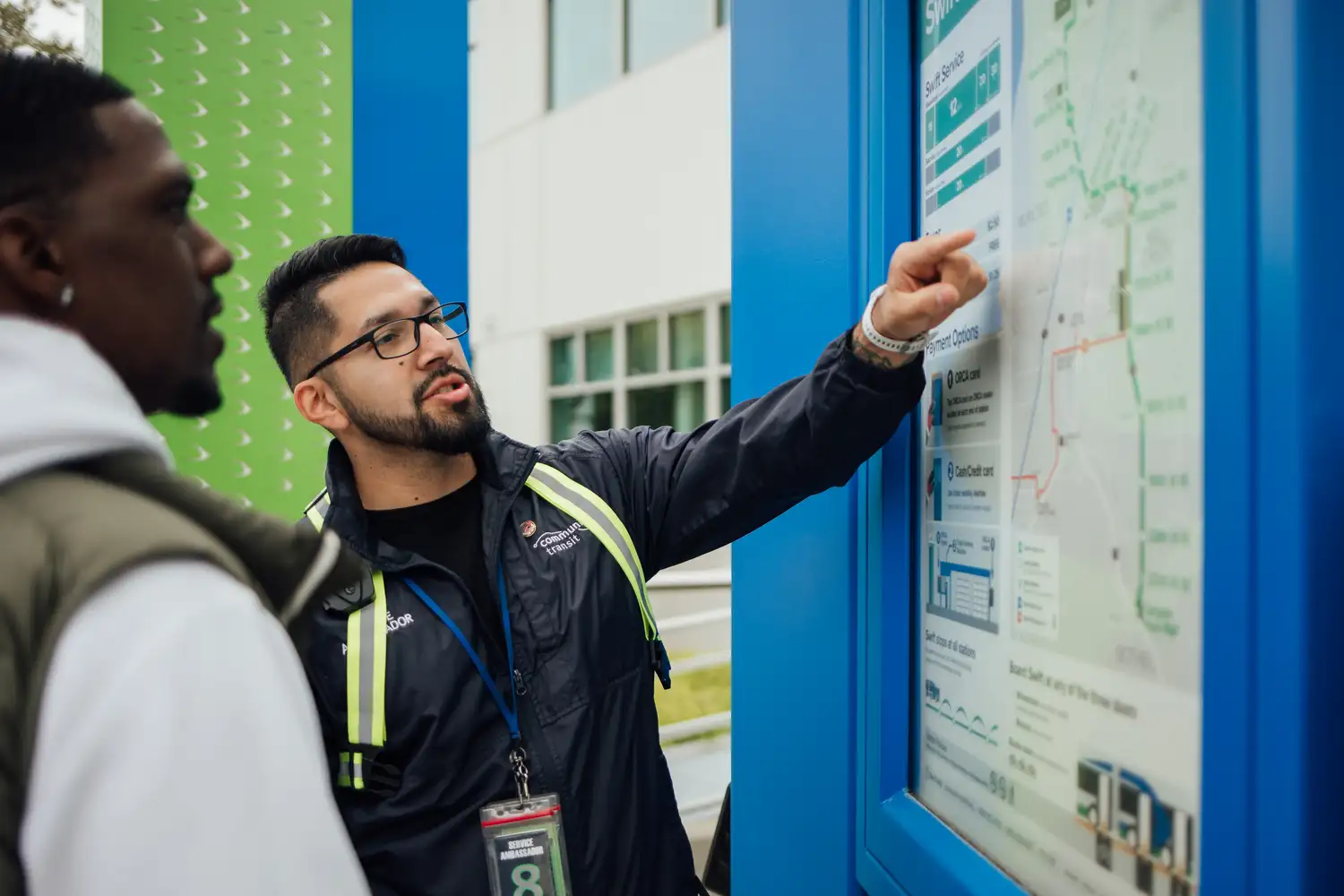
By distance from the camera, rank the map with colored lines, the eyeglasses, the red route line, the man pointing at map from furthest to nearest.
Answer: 1. the eyeglasses
2. the man pointing at map
3. the red route line
4. the map with colored lines

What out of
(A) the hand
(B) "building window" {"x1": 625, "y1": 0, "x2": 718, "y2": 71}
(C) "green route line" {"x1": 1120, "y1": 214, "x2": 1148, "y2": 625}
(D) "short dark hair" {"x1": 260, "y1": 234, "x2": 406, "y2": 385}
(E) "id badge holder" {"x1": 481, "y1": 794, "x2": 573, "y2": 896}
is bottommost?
(E) "id badge holder" {"x1": 481, "y1": 794, "x2": 573, "y2": 896}

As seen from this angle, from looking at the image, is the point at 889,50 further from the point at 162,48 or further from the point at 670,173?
the point at 670,173

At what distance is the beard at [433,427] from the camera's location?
166 centimetres

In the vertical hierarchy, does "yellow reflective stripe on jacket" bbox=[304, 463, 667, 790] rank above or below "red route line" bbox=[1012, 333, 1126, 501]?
below

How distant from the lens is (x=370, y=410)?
5.70 feet

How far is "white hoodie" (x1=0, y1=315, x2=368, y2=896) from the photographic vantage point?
495mm

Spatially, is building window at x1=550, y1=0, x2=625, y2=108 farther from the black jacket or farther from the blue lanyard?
the blue lanyard

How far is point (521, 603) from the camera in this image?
151 cm

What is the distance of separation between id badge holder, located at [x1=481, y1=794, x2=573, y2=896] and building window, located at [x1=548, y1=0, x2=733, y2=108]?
607 centimetres

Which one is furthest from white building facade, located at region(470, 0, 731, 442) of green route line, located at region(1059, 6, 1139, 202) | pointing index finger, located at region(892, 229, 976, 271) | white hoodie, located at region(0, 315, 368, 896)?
white hoodie, located at region(0, 315, 368, 896)

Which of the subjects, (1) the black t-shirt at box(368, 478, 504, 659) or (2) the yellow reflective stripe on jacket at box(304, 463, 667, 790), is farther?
(1) the black t-shirt at box(368, 478, 504, 659)

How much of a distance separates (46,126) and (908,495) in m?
0.96

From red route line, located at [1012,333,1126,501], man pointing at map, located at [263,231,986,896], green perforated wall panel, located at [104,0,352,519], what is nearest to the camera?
red route line, located at [1012,333,1126,501]

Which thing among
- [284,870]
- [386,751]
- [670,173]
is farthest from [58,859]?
[670,173]
